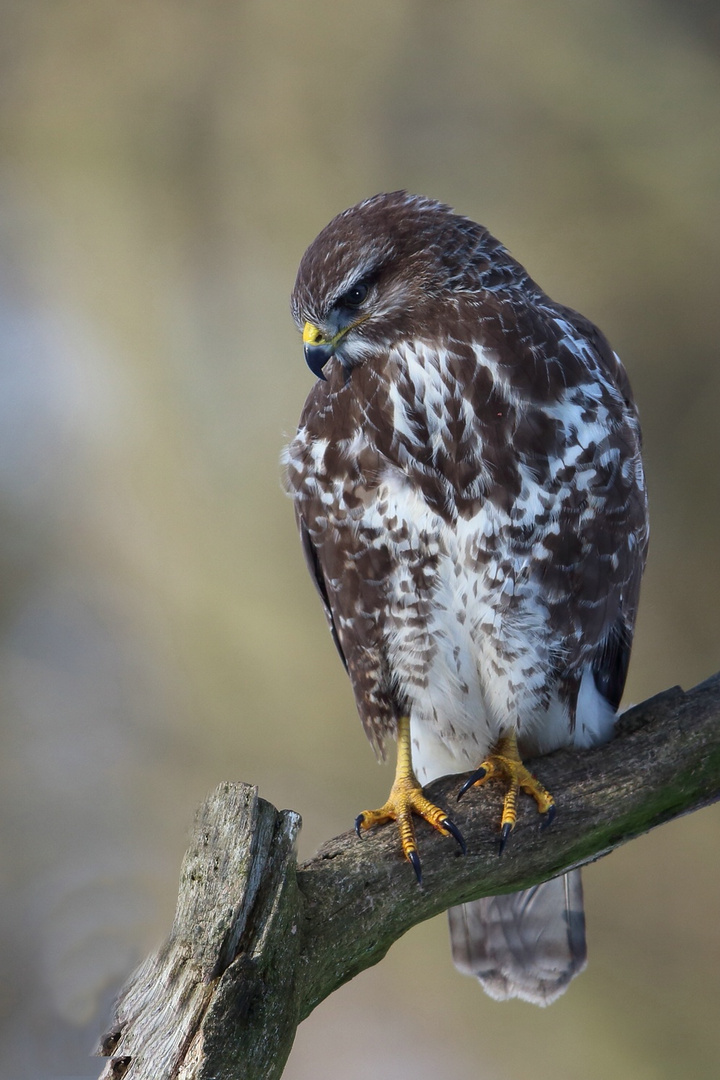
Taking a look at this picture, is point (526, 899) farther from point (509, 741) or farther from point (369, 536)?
point (369, 536)

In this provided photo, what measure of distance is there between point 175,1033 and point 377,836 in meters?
0.56

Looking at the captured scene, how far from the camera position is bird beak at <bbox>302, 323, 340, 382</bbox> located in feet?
6.21

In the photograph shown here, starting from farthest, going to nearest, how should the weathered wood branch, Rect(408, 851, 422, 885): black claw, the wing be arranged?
1. the wing
2. Rect(408, 851, 422, 885): black claw
3. the weathered wood branch

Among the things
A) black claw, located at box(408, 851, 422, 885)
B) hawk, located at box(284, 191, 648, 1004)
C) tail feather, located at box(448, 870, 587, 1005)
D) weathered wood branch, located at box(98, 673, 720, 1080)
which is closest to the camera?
weathered wood branch, located at box(98, 673, 720, 1080)

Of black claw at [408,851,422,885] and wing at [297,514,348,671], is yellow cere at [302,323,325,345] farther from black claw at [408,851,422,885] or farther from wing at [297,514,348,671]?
black claw at [408,851,422,885]

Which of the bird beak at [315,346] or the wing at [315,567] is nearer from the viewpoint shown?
the bird beak at [315,346]

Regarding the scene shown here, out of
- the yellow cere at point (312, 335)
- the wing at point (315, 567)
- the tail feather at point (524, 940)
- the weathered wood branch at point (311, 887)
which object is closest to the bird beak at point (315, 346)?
the yellow cere at point (312, 335)

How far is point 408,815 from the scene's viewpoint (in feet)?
6.35

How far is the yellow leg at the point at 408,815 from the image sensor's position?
1.87 meters

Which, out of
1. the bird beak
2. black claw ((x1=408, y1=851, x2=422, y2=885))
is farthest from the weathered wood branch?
the bird beak

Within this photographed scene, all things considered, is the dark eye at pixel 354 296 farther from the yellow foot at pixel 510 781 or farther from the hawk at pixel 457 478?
the yellow foot at pixel 510 781

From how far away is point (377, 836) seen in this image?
189 centimetres

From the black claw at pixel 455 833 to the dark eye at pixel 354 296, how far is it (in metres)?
1.01

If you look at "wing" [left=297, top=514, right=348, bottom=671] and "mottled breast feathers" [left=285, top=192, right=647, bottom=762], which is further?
"wing" [left=297, top=514, right=348, bottom=671]
